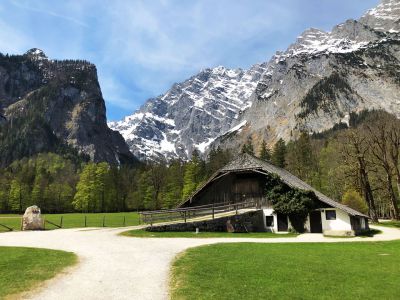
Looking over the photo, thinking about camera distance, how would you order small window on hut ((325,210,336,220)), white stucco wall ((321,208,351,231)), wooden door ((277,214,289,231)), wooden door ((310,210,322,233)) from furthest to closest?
wooden door ((277,214,289,231)), wooden door ((310,210,322,233)), small window on hut ((325,210,336,220)), white stucco wall ((321,208,351,231))

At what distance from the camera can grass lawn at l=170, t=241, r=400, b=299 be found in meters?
13.8

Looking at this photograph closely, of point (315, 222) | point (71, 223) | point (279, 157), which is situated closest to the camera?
point (315, 222)

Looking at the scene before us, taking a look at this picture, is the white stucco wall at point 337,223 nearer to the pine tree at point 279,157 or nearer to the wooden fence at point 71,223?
the wooden fence at point 71,223

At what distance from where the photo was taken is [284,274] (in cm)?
1675

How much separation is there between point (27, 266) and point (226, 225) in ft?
82.1

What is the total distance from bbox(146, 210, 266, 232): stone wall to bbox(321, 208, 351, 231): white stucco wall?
7234 mm

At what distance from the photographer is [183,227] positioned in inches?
1481

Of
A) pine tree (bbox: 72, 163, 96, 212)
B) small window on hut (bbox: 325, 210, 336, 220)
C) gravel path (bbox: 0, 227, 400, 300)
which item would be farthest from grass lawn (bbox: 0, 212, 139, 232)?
pine tree (bbox: 72, 163, 96, 212)

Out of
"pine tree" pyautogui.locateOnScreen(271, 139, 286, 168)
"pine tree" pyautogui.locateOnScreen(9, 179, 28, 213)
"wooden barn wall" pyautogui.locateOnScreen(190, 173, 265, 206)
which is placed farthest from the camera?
→ "pine tree" pyautogui.locateOnScreen(9, 179, 28, 213)

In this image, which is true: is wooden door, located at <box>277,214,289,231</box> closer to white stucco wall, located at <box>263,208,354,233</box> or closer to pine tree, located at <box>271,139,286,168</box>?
white stucco wall, located at <box>263,208,354,233</box>

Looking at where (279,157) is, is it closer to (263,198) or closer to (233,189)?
(233,189)

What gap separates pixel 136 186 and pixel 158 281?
Result: 101m

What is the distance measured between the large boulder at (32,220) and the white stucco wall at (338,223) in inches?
1184

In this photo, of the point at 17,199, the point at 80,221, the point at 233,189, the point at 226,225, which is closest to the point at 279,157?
the point at 233,189
